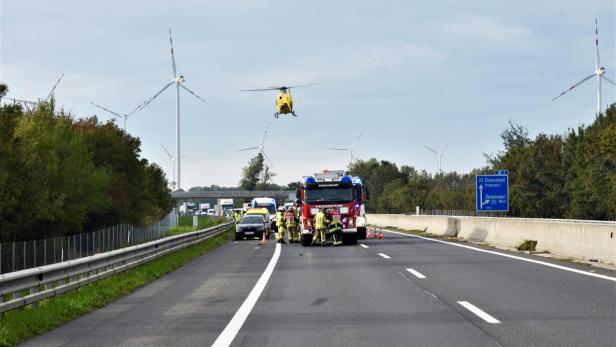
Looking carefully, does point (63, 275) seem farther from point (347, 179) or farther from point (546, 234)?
point (347, 179)

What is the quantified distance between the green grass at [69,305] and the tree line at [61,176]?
666 inches

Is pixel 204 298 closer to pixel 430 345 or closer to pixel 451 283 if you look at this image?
pixel 451 283

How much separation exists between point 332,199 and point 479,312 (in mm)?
22045

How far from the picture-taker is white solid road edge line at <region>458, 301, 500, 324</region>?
9859 mm

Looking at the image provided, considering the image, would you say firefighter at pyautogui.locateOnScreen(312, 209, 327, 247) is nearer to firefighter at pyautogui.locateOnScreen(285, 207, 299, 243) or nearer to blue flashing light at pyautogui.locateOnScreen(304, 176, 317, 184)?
blue flashing light at pyautogui.locateOnScreen(304, 176, 317, 184)

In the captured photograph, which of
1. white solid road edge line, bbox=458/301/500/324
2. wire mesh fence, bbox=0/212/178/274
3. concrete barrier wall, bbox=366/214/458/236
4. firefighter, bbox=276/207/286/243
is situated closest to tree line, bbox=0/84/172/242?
wire mesh fence, bbox=0/212/178/274

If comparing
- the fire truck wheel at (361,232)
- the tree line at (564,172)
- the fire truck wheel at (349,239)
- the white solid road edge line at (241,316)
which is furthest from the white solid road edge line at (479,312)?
the tree line at (564,172)

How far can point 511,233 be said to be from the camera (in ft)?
88.8

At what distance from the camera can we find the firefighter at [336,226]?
31.3 m

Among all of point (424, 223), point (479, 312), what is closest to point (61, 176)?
point (424, 223)

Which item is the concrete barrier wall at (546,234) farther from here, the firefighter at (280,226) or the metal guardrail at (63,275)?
the metal guardrail at (63,275)

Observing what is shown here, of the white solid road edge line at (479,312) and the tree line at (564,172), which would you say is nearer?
the white solid road edge line at (479,312)

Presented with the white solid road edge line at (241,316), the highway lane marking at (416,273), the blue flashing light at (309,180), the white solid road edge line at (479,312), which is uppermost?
the blue flashing light at (309,180)

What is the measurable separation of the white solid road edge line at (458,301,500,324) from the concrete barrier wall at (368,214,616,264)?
7849 millimetres
